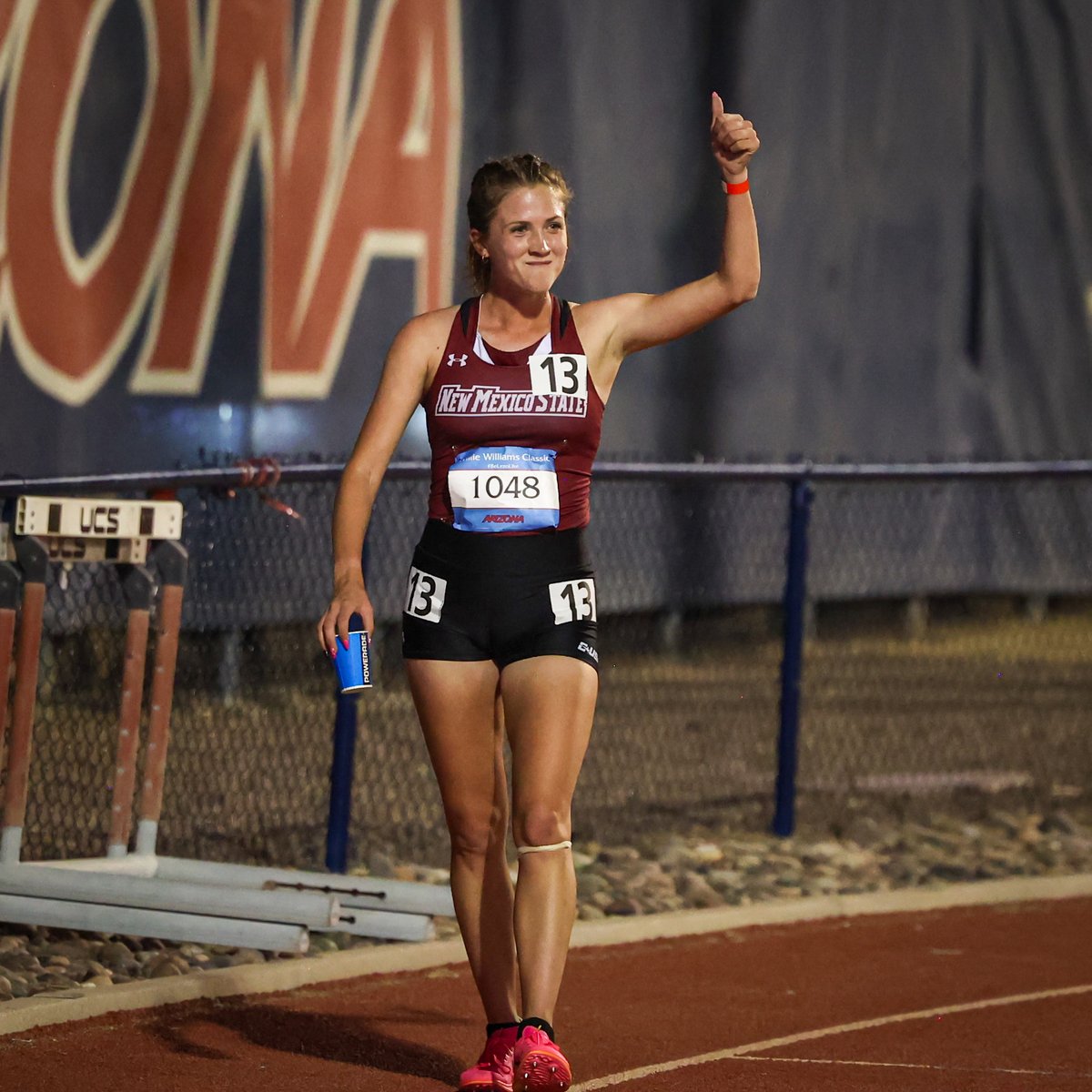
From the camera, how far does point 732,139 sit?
18.6 ft

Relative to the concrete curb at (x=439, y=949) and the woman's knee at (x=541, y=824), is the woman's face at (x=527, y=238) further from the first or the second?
the concrete curb at (x=439, y=949)

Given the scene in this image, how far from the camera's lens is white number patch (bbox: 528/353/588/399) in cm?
578

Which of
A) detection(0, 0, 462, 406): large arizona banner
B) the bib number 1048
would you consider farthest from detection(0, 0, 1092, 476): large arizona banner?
the bib number 1048

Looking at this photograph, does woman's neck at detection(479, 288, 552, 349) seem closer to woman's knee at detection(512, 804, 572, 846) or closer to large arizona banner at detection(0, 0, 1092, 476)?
woman's knee at detection(512, 804, 572, 846)

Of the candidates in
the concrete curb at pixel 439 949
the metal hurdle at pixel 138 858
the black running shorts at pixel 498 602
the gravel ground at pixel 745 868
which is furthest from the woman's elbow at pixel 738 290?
the gravel ground at pixel 745 868

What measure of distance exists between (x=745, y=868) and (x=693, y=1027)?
9.20ft

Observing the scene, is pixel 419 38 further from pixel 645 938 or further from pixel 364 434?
pixel 364 434

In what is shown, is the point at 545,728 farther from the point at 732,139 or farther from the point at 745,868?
the point at 745,868

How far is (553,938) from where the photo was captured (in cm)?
565

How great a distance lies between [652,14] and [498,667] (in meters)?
8.72

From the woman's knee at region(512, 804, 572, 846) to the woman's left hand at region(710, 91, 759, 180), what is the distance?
1.62m

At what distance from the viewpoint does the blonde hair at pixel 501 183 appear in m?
5.82

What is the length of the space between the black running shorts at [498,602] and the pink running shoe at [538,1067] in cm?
94

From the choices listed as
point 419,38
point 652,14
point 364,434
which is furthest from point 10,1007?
point 652,14
